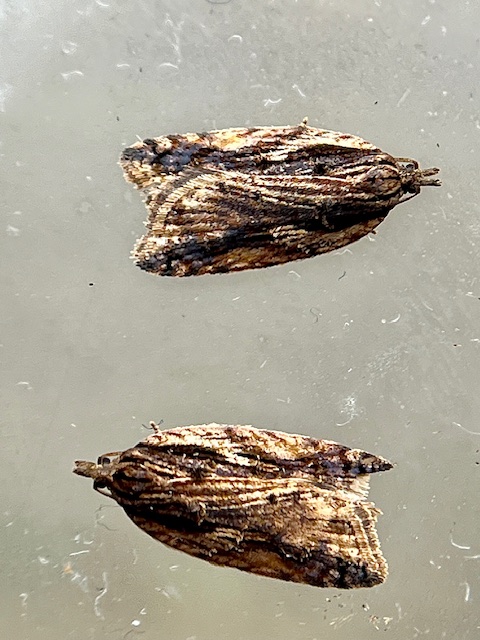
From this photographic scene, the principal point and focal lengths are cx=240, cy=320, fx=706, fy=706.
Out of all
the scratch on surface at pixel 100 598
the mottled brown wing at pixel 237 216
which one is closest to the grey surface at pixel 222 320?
the scratch on surface at pixel 100 598

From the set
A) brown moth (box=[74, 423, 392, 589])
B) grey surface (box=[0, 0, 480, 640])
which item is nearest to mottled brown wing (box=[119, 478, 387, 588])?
brown moth (box=[74, 423, 392, 589])

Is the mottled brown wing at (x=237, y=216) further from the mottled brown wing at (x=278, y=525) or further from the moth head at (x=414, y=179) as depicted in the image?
the mottled brown wing at (x=278, y=525)

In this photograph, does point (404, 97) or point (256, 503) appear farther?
point (404, 97)

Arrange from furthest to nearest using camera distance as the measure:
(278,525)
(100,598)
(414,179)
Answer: (100,598) → (414,179) → (278,525)

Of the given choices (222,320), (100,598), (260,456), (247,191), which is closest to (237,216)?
(247,191)

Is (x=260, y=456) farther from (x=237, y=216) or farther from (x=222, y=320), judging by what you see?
(x=237, y=216)
